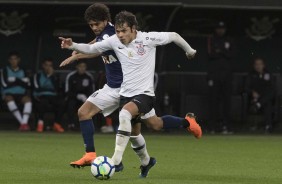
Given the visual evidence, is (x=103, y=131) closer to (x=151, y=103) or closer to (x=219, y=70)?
(x=219, y=70)

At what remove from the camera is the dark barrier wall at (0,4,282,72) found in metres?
21.5

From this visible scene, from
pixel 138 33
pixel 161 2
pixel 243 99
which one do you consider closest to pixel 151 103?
pixel 138 33

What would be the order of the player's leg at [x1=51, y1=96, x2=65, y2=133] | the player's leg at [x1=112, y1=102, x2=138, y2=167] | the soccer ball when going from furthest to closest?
the player's leg at [x1=51, y1=96, x2=65, y2=133], the player's leg at [x1=112, y1=102, x2=138, y2=167], the soccer ball

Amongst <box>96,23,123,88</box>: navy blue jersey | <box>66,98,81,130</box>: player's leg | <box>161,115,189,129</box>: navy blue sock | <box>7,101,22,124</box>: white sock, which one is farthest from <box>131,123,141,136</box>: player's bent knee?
<box>7,101,22,124</box>: white sock

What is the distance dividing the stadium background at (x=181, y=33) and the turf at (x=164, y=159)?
221cm

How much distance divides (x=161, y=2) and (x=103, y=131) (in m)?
3.13

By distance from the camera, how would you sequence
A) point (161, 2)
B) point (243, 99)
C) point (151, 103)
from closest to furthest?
point (151, 103) < point (161, 2) < point (243, 99)

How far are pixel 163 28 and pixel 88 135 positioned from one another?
10.6 metres

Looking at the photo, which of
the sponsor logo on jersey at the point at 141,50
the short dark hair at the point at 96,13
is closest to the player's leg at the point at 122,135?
the sponsor logo on jersey at the point at 141,50

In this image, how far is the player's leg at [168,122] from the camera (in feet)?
35.6

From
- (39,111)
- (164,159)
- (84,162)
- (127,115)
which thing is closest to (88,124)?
(84,162)

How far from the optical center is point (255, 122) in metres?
21.6

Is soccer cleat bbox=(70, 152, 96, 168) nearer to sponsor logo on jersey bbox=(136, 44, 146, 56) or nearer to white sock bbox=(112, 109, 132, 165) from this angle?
white sock bbox=(112, 109, 132, 165)

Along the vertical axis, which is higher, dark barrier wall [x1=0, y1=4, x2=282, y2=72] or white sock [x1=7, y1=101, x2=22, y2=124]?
dark barrier wall [x1=0, y1=4, x2=282, y2=72]
